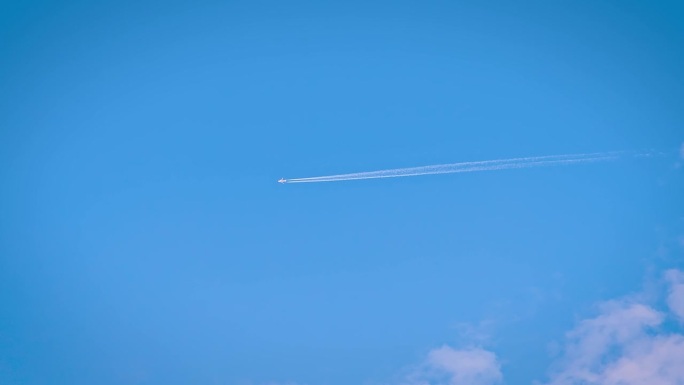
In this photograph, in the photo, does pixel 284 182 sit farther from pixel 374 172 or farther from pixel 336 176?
pixel 374 172

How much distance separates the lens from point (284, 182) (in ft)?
105

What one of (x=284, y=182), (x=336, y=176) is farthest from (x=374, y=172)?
(x=284, y=182)

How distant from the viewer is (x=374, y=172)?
31.2 metres

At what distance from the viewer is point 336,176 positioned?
30812 mm

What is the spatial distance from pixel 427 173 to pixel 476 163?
4.11 m

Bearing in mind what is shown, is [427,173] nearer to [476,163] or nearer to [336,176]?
[476,163]

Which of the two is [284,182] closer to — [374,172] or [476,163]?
[374,172]

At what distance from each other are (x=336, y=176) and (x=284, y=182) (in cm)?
466

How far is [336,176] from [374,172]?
3242mm

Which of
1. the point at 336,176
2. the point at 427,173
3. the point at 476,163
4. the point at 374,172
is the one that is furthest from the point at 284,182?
the point at 476,163

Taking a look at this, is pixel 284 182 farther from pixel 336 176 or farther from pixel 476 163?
pixel 476 163

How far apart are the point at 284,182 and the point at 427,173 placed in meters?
12.1

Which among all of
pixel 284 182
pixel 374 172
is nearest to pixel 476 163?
pixel 374 172

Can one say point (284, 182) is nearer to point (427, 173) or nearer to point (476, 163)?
point (427, 173)
